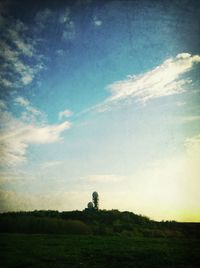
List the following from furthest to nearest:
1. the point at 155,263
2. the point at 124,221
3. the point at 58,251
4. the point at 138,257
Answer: the point at 124,221
the point at 58,251
the point at 138,257
the point at 155,263

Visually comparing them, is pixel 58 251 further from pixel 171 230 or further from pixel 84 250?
pixel 171 230

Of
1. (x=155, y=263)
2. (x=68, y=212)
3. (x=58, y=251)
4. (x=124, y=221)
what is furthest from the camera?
(x=68, y=212)

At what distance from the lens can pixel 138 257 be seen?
14852mm

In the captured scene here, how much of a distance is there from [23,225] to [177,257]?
2104 cm

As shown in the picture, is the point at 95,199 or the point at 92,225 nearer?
the point at 92,225

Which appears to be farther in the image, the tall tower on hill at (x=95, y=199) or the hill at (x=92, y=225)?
the tall tower on hill at (x=95, y=199)

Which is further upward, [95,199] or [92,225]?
[95,199]

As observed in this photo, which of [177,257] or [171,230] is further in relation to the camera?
[171,230]

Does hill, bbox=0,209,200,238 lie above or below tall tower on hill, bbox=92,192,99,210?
below

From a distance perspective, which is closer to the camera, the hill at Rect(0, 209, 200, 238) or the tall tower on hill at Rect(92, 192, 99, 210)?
the hill at Rect(0, 209, 200, 238)

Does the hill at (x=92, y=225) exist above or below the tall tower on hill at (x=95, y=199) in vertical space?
below

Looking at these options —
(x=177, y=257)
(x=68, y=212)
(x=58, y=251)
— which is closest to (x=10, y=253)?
(x=58, y=251)

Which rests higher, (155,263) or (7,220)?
(7,220)

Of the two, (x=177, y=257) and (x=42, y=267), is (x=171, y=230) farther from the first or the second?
(x=42, y=267)
